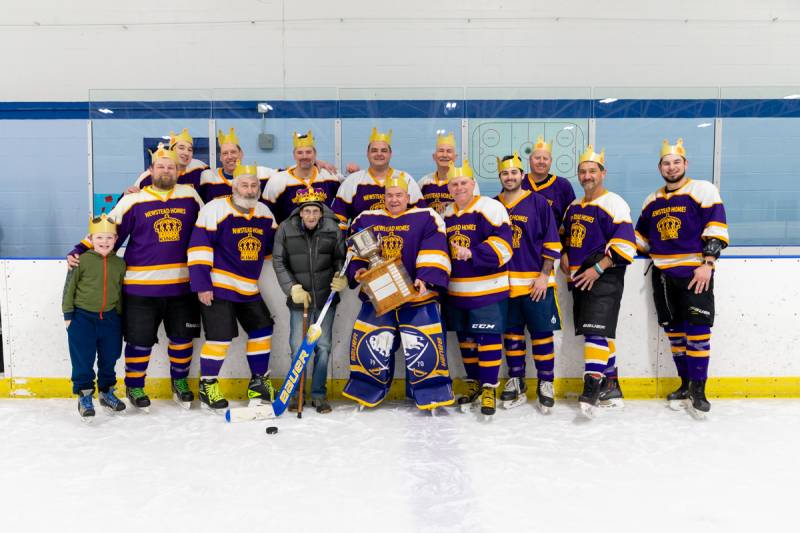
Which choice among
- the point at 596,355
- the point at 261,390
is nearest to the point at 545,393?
the point at 596,355

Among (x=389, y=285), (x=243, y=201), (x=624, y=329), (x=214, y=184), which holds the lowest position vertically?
(x=624, y=329)

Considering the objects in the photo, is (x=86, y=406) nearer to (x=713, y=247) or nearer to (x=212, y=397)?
(x=212, y=397)

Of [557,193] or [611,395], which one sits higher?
[557,193]

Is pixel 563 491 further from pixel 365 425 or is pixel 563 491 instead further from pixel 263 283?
pixel 263 283

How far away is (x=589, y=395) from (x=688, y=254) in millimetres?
863

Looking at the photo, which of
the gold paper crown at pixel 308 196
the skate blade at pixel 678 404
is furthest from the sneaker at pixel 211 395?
the skate blade at pixel 678 404

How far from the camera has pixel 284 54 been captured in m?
4.90

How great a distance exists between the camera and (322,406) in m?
2.66

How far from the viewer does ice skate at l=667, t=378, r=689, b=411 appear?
2711 millimetres

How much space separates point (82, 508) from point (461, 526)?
1.23 m

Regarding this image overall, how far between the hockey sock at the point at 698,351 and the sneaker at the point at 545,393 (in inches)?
27.7

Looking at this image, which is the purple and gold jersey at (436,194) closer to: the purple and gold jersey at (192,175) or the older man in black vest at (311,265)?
the older man in black vest at (311,265)

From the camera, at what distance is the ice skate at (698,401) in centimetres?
257

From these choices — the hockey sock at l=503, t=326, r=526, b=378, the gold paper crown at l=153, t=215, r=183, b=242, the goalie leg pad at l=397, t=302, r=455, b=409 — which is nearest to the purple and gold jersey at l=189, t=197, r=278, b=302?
the gold paper crown at l=153, t=215, r=183, b=242
